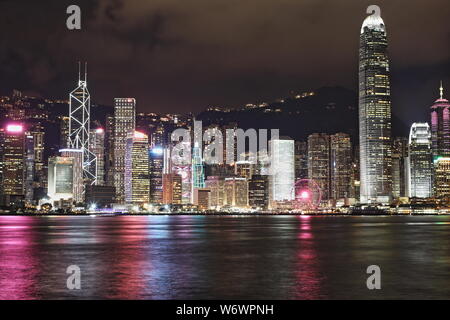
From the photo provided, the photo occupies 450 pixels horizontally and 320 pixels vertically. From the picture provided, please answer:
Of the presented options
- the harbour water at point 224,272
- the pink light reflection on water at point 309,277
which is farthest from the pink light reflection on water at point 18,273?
the pink light reflection on water at point 309,277

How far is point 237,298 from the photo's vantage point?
1291 inches

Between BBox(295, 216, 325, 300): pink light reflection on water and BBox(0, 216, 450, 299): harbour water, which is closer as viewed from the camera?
BBox(295, 216, 325, 300): pink light reflection on water

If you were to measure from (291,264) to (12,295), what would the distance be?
909 inches

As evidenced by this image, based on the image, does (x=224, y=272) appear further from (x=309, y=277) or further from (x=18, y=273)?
(x=18, y=273)

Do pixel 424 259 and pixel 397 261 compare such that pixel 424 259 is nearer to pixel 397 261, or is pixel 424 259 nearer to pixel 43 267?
pixel 397 261

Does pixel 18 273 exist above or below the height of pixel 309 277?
above

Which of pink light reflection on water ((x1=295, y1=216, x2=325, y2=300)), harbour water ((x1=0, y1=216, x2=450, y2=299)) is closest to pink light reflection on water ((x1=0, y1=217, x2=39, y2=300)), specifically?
harbour water ((x1=0, y1=216, x2=450, y2=299))

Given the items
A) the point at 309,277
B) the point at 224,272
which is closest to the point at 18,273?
the point at 224,272

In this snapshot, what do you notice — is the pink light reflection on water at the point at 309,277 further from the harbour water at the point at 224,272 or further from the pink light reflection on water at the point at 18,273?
the pink light reflection on water at the point at 18,273

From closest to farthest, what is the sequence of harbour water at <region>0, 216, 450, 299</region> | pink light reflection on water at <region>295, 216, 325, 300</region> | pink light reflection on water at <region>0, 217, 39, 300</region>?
pink light reflection on water at <region>0, 217, 39, 300</region>, pink light reflection on water at <region>295, 216, 325, 300</region>, harbour water at <region>0, 216, 450, 299</region>

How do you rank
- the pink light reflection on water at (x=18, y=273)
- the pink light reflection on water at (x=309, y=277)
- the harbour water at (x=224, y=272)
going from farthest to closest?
the harbour water at (x=224, y=272) < the pink light reflection on water at (x=309, y=277) < the pink light reflection on water at (x=18, y=273)

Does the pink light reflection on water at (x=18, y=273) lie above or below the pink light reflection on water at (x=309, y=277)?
above

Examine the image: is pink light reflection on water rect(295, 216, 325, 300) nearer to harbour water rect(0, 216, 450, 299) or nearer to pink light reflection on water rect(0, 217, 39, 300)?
harbour water rect(0, 216, 450, 299)
